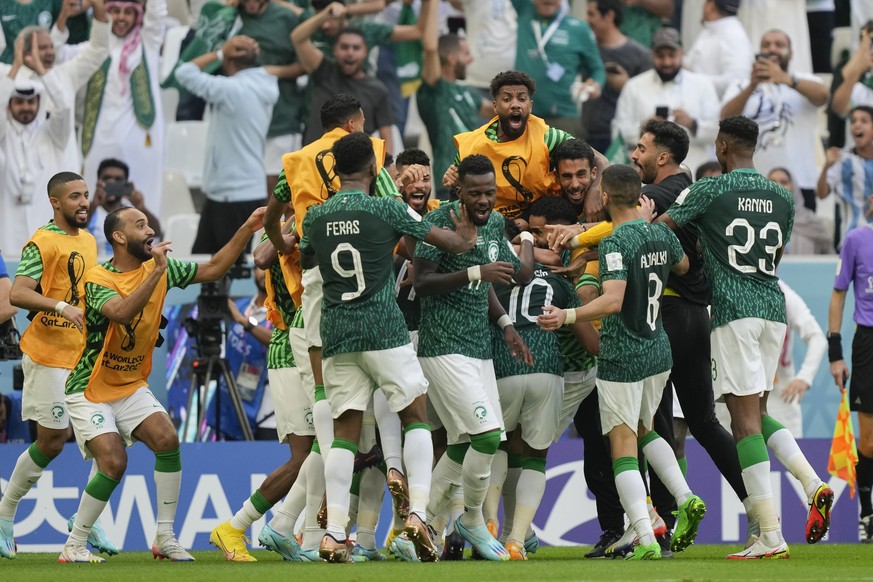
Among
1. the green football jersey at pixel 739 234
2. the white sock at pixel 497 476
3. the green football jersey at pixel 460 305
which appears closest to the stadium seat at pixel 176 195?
the white sock at pixel 497 476

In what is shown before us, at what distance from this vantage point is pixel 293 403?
9.74m

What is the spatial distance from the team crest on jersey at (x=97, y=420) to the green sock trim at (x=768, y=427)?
411 cm

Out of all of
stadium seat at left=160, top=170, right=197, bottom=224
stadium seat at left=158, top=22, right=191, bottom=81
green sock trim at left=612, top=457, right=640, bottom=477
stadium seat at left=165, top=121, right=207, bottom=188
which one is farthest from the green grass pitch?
stadium seat at left=158, top=22, right=191, bottom=81

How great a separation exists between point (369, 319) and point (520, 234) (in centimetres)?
149

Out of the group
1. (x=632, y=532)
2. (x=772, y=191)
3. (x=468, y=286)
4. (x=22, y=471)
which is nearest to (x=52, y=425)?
(x=22, y=471)

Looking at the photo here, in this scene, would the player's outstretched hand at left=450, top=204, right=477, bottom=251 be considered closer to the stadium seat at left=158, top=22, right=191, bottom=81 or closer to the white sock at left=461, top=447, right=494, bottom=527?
the white sock at left=461, top=447, right=494, bottom=527

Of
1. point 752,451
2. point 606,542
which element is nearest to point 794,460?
point 752,451

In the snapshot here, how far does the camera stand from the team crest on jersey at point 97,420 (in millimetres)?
9273

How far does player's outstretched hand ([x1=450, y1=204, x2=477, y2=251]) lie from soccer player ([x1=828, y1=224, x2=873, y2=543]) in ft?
13.3

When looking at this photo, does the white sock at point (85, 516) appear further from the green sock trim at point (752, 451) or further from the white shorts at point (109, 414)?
the green sock trim at point (752, 451)

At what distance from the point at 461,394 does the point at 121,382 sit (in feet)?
7.46

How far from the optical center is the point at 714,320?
8914mm

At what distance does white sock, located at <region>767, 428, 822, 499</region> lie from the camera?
8.59 metres

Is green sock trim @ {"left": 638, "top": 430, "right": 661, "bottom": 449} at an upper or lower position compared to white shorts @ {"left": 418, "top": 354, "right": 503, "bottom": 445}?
lower
